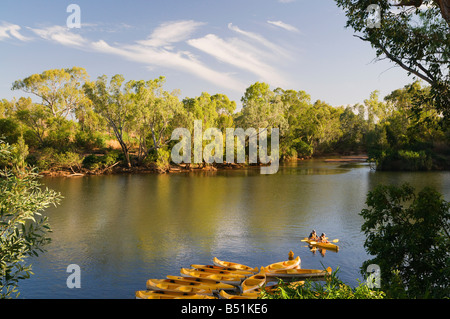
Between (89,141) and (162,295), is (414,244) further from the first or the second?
(89,141)

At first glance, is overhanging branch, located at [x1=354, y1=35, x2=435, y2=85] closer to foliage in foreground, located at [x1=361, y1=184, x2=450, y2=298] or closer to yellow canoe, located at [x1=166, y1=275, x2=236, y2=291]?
foliage in foreground, located at [x1=361, y1=184, x2=450, y2=298]

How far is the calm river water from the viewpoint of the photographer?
43.8ft

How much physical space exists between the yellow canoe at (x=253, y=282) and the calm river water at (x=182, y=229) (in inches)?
107

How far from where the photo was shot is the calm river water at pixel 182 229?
13344mm

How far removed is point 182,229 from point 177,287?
30.5ft

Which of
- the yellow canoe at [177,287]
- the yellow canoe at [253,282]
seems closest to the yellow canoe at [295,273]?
the yellow canoe at [253,282]

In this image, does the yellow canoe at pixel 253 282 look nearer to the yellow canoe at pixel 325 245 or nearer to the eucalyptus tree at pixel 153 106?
the yellow canoe at pixel 325 245

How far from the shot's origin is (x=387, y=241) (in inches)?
380

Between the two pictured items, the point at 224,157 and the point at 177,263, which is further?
the point at 224,157
